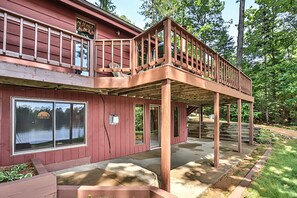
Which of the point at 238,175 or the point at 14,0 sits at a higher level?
the point at 14,0

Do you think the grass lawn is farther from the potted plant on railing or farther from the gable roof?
the gable roof

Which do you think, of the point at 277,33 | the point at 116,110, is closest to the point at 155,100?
the point at 116,110

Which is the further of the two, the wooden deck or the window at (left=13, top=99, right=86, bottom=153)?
the window at (left=13, top=99, right=86, bottom=153)

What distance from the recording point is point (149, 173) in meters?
4.43

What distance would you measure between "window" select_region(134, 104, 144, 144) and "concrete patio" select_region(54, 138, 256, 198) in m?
0.96

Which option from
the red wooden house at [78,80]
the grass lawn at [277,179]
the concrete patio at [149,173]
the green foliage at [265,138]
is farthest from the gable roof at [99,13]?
the green foliage at [265,138]

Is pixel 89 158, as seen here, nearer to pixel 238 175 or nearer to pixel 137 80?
pixel 137 80

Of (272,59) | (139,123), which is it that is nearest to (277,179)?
(139,123)

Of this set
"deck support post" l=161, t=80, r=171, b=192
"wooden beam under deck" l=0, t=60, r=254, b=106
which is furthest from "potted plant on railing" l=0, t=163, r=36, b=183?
"deck support post" l=161, t=80, r=171, b=192

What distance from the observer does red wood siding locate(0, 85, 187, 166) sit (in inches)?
154

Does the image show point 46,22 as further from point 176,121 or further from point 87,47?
point 176,121

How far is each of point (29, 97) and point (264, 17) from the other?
59.5ft

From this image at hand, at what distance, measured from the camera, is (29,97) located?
13.9 ft

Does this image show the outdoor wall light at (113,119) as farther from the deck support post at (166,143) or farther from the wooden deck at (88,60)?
the deck support post at (166,143)
